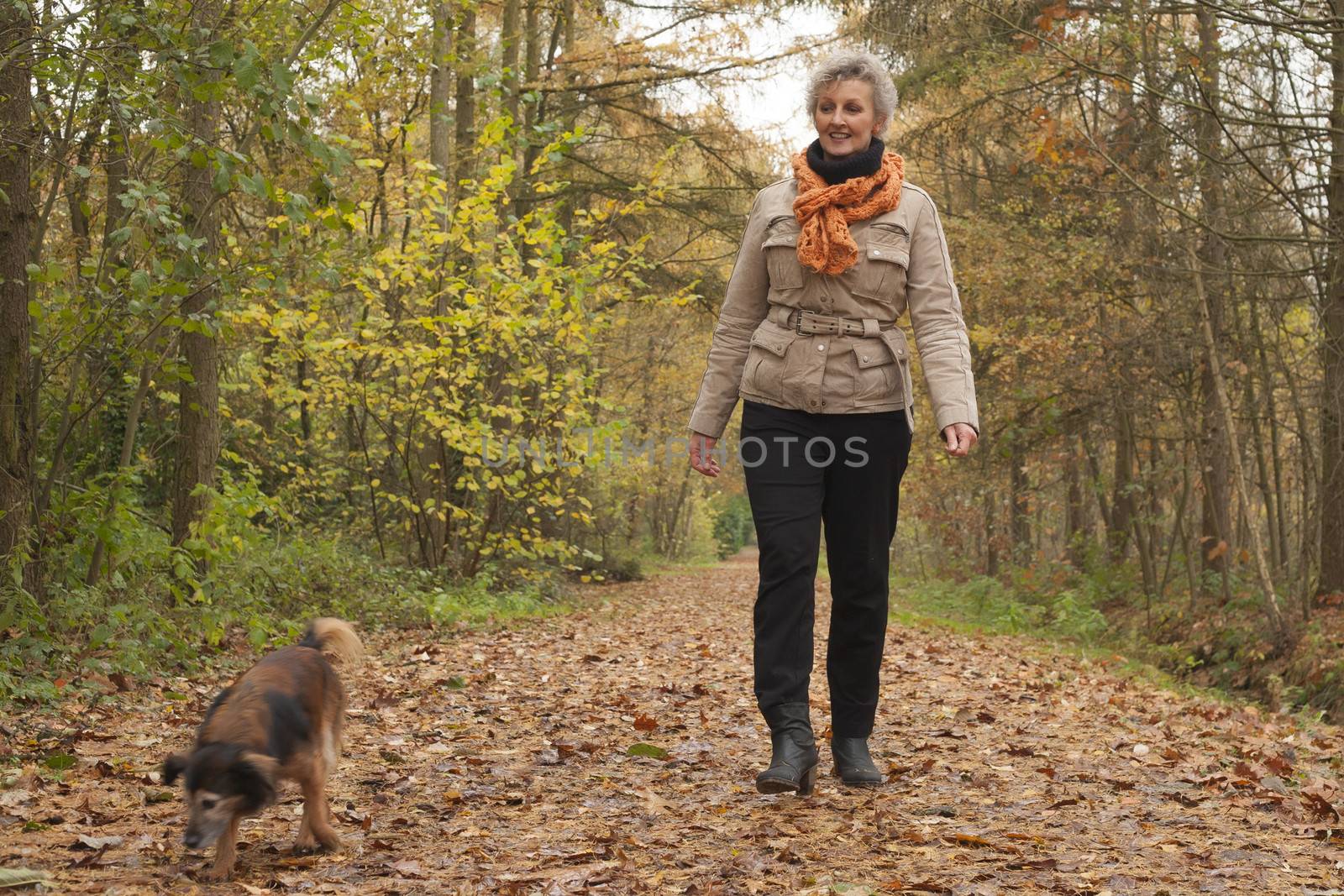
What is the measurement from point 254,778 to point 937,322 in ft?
9.16

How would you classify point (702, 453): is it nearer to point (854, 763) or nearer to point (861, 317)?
point (861, 317)

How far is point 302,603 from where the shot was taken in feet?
30.0

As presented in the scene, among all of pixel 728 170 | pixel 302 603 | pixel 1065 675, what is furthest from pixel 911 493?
pixel 302 603

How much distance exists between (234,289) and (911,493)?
19391mm

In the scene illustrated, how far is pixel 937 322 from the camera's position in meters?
4.35

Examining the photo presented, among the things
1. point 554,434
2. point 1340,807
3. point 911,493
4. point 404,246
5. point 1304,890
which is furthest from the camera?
point 911,493

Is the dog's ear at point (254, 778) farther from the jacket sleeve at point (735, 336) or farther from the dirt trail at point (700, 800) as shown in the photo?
the jacket sleeve at point (735, 336)

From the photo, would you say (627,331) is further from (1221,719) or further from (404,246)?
(1221,719)

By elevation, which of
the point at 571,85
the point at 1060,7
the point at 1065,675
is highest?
the point at 571,85

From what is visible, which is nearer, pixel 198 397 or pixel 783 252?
pixel 783 252

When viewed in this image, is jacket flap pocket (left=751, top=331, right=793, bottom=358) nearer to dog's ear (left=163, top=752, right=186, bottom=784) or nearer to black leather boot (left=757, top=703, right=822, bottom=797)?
black leather boot (left=757, top=703, right=822, bottom=797)

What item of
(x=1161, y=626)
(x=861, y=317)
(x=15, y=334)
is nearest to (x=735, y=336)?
(x=861, y=317)

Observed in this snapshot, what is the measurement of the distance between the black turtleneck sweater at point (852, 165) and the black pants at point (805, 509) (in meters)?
0.88

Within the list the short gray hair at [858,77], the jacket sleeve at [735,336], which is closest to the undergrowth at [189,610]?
the jacket sleeve at [735,336]
